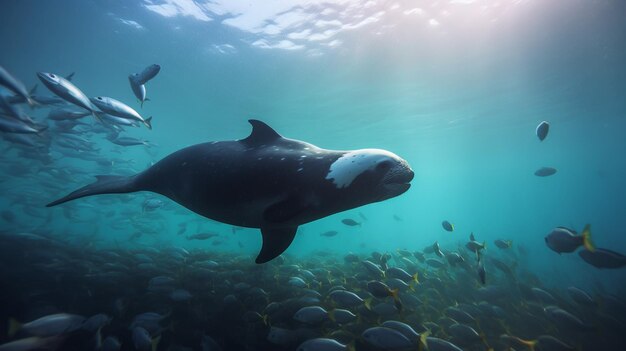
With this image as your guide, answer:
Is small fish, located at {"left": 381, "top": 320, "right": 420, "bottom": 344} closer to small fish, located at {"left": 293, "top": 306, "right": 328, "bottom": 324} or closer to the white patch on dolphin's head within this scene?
small fish, located at {"left": 293, "top": 306, "right": 328, "bottom": 324}

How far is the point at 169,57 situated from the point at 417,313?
53.3 feet

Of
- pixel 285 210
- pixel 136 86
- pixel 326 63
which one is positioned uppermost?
pixel 326 63

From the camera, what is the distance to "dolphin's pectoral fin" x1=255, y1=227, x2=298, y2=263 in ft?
11.4

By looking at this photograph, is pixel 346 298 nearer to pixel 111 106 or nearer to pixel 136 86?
pixel 111 106

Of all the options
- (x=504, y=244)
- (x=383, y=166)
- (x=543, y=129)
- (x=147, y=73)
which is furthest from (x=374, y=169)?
(x=504, y=244)

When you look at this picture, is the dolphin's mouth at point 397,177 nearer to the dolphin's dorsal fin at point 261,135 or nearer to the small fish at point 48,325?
the dolphin's dorsal fin at point 261,135

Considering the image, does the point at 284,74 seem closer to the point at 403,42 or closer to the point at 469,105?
the point at 403,42

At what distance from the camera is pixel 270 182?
2846mm

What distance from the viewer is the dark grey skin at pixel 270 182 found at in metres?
2.57

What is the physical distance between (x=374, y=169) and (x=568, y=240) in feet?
18.2

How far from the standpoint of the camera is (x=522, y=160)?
159 feet

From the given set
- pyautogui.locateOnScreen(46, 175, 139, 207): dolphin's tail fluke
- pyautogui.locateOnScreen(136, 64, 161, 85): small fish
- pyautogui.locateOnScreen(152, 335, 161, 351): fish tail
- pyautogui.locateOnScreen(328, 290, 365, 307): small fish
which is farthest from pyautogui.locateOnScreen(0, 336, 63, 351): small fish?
pyautogui.locateOnScreen(136, 64, 161, 85): small fish

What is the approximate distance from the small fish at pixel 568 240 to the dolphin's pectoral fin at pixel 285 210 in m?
5.84

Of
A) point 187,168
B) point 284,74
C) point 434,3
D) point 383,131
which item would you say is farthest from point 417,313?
point 383,131
